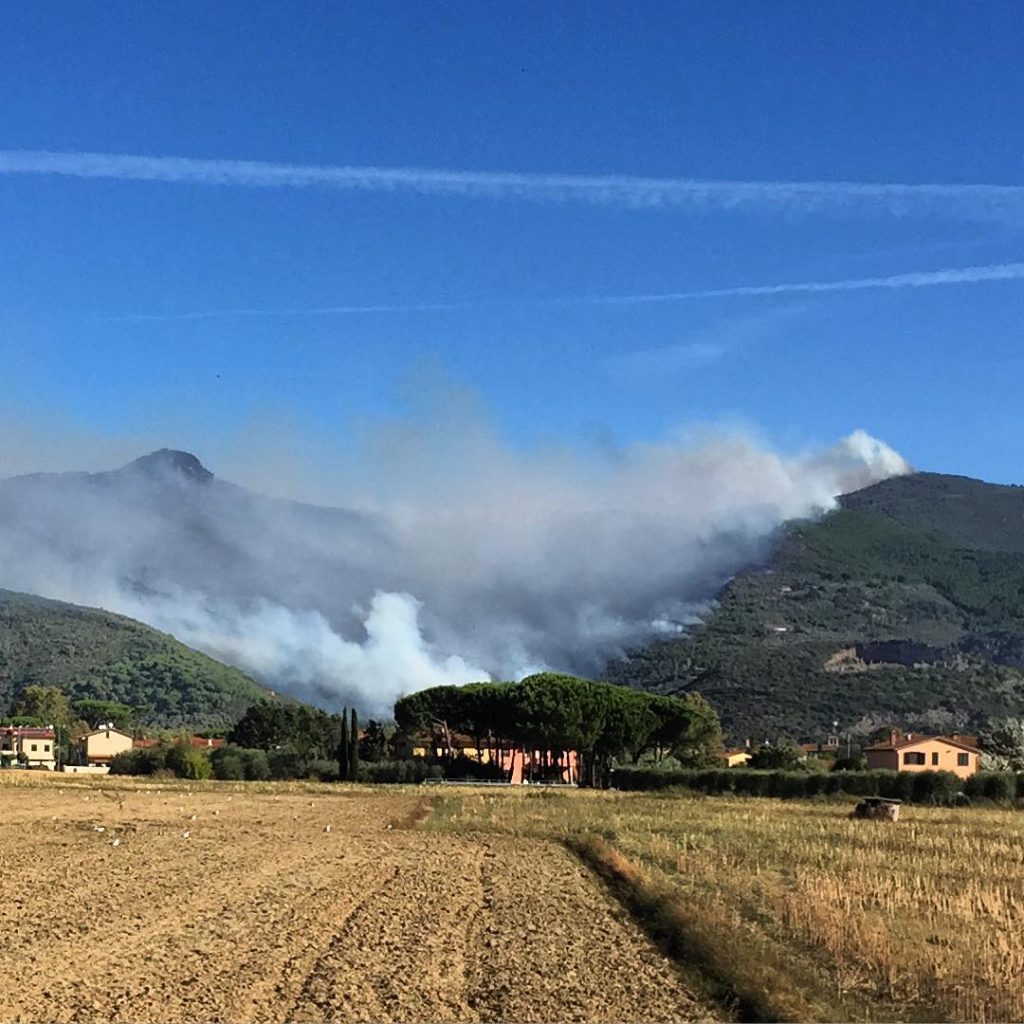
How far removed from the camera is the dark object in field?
180 feet

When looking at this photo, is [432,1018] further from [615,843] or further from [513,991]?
[615,843]

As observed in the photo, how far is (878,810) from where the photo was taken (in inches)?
2200

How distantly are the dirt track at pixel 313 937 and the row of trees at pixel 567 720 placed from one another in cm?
6636

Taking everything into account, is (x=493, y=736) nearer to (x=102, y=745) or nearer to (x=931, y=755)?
(x=931, y=755)

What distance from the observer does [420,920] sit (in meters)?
20.0

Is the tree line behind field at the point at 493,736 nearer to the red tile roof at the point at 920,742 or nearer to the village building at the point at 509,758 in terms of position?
the village building at the point at 509,758

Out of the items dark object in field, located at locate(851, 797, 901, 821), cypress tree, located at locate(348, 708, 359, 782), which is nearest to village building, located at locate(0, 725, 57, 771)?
cypress tree, located at locate(348, 708, 359, 782)

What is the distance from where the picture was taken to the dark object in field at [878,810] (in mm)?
54844

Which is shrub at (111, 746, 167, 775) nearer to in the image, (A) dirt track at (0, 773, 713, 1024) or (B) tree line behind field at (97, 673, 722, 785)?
(B) tree line behind field at (97, 673, 722, 785)

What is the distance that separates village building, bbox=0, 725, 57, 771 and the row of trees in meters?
48.0

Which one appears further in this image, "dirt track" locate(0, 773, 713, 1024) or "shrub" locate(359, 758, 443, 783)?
"shrub" locate(359, 758, 443, 783)

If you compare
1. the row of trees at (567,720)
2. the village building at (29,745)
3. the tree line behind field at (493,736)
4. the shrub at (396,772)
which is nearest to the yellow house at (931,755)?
the tree line behind field at (493,736)

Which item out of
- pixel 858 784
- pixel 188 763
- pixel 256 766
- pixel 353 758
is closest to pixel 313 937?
pixel 858 784

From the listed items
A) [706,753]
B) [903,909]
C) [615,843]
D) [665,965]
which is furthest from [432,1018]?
[706,753]
